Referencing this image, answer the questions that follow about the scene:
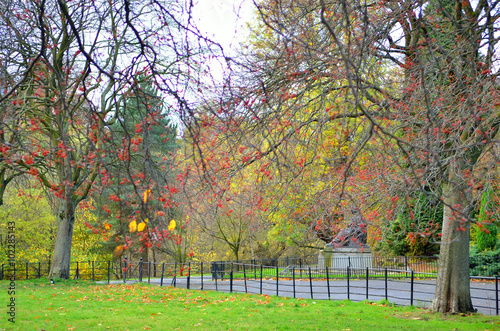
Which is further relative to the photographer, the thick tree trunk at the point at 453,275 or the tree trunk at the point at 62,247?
the tree trunk at the point at 62,247

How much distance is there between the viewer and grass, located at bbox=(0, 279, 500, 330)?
339 inches

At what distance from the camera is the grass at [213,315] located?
8617 millimetres

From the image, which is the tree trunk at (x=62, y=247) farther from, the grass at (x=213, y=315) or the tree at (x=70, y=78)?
the grass at (x=213, y=315)

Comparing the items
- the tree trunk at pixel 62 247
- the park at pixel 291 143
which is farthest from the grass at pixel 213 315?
the tree trunk at pixel 62 247

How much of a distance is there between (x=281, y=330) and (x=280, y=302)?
4.23 meters

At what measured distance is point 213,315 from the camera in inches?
399

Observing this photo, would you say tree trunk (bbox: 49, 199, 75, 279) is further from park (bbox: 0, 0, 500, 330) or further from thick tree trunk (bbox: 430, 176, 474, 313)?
thick tree trunk (bbox: 430, 176, 474, 313)

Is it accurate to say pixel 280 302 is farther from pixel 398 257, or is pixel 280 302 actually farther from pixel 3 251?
pixel 3 251

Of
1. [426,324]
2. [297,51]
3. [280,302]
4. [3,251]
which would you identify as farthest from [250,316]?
[3,251]

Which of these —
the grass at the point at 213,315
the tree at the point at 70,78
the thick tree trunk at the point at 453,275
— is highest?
the tree at the point at 70,78

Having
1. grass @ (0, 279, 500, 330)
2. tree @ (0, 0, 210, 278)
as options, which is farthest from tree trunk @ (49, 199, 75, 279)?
grass @ (0, 279, 500, 330)

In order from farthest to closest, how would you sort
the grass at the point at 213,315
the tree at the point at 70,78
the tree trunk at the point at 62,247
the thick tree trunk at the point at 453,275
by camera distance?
the tree trunk at the point at 62,247 → the thick tree trunk at the point at 453,275 → the grass at the point at 213,315 → the tree at the point at 70,78

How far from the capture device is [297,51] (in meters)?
7.03

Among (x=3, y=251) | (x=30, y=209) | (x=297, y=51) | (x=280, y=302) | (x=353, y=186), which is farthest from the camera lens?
(x=30, y=209)
